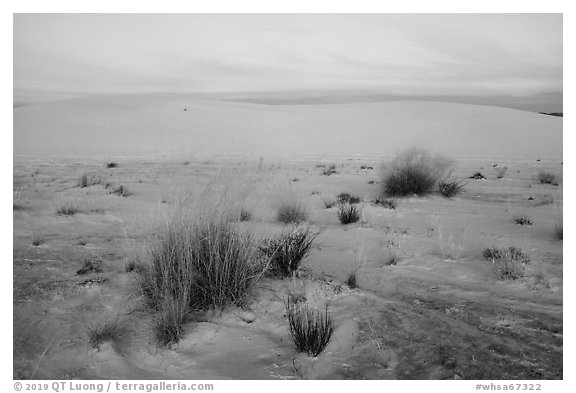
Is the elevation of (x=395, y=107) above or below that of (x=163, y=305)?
above

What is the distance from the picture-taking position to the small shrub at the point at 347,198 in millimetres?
7647

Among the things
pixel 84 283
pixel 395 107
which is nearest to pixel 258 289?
pixel 84 283

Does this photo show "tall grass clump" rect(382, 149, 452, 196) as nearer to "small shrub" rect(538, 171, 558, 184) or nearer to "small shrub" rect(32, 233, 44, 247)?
"small shrub" rect(538, 171, 558, 184)

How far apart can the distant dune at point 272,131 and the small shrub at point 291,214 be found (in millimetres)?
10028

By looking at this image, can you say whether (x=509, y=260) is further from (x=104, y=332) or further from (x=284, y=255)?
(x=104, y=332)

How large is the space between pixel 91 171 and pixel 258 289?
10.9 meters

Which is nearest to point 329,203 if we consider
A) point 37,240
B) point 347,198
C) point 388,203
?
point 347,198

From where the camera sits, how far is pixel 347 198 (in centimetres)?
799

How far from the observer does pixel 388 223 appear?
6.19 metres

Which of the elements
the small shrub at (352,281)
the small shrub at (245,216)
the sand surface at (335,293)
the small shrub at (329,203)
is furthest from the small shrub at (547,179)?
the small shrub at (352,281)

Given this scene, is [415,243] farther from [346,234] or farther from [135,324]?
[135,324]

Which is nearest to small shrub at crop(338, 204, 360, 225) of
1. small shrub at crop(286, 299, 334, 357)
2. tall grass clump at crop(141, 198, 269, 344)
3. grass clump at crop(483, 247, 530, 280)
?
grass clump at crop(483, 247, 530, 280)

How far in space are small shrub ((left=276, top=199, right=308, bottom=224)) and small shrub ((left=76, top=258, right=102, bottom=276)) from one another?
2777mm
